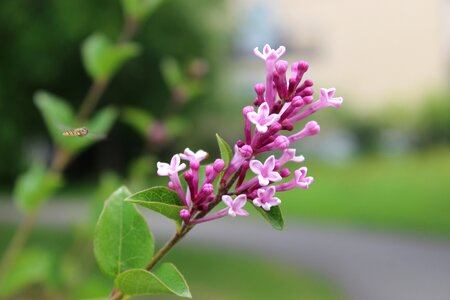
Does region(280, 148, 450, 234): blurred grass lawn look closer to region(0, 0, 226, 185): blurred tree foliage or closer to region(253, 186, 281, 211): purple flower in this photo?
region(0, 0, 226, 185): blurred tree foliage

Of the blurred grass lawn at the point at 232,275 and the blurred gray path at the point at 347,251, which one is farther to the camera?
the blurred gray path at the point at 347,251

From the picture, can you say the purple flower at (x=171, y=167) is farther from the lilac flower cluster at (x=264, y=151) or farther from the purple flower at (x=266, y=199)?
the purple flower at (x=266, y=199)

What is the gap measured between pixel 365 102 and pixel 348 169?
141 inches

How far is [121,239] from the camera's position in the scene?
1185 mm

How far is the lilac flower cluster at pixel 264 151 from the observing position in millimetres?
925

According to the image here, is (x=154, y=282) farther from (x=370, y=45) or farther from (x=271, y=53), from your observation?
(x=370, y=45)

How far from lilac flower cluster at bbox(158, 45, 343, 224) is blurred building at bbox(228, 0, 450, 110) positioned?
23592mm

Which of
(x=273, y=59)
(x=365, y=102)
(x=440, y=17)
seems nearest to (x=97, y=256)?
(x=273, y=59)

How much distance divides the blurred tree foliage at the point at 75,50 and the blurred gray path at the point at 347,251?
1831 millimetres

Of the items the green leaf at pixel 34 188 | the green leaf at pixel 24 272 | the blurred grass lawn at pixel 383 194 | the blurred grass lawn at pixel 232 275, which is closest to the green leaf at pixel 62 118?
the green leaf at pixel 34 188

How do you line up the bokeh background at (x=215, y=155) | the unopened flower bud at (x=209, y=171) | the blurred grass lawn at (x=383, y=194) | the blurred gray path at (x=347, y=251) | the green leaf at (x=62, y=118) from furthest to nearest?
the blurred grass lawn at (x=383, y=194) < the blurred gray path at (x=347, y=251) < the bokeh background at (x=215, y=155) < the green leaf at (x=62, y=118) < the unopened flower bud at (x=209, y=171)

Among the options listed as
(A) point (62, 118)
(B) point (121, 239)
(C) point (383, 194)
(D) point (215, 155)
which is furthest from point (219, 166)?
(D) point (215, 155)

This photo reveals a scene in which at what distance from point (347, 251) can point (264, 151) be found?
900 centimetres

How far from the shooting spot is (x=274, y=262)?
8.96 metres
